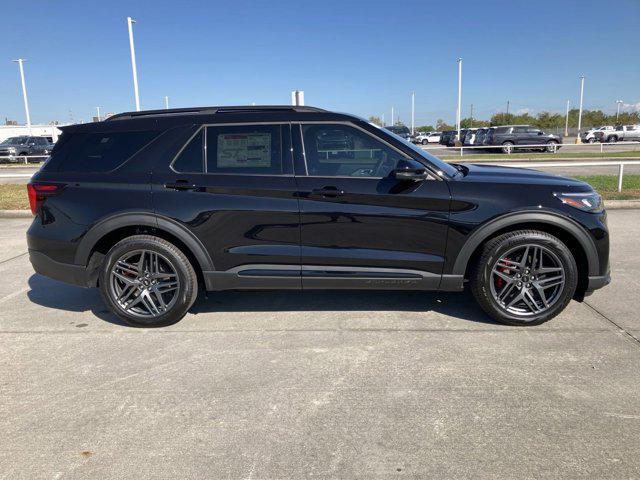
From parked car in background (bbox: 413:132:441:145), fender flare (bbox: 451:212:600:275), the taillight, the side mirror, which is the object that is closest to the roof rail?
the taillight

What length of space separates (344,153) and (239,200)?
3.19ft

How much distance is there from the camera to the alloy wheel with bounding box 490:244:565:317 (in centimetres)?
404

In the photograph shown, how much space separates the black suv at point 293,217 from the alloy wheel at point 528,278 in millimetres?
12

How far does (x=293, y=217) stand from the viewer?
4000mm

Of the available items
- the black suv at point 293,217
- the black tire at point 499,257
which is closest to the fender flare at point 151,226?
the black suv at point 293,217

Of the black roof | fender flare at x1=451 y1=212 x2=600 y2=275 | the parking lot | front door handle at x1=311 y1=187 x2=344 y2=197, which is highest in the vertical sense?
the black roof

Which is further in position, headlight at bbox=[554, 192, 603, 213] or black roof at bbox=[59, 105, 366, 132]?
black roof at bbox=[59, 105, 366, 132]

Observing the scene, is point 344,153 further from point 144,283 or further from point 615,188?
point 615,188

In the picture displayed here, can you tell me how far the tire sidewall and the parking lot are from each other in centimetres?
15

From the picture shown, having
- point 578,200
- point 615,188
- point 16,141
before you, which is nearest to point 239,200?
point 578,200

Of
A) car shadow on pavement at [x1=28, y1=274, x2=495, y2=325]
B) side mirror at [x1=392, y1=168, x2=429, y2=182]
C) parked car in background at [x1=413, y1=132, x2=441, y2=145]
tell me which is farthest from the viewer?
parked car in background at [x1=413, y1=132, x2=441, y2=145]

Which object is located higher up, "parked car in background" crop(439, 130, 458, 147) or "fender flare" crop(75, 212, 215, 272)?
"parked car in background" crop(439, 130, 458, 147)

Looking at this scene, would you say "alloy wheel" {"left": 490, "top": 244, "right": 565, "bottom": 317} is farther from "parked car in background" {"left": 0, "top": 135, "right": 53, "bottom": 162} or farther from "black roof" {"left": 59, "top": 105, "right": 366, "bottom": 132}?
"parked car in background" {"left": 0, "top": 135, "right": 53, "bottom": 162}

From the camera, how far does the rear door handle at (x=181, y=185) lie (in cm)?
407
